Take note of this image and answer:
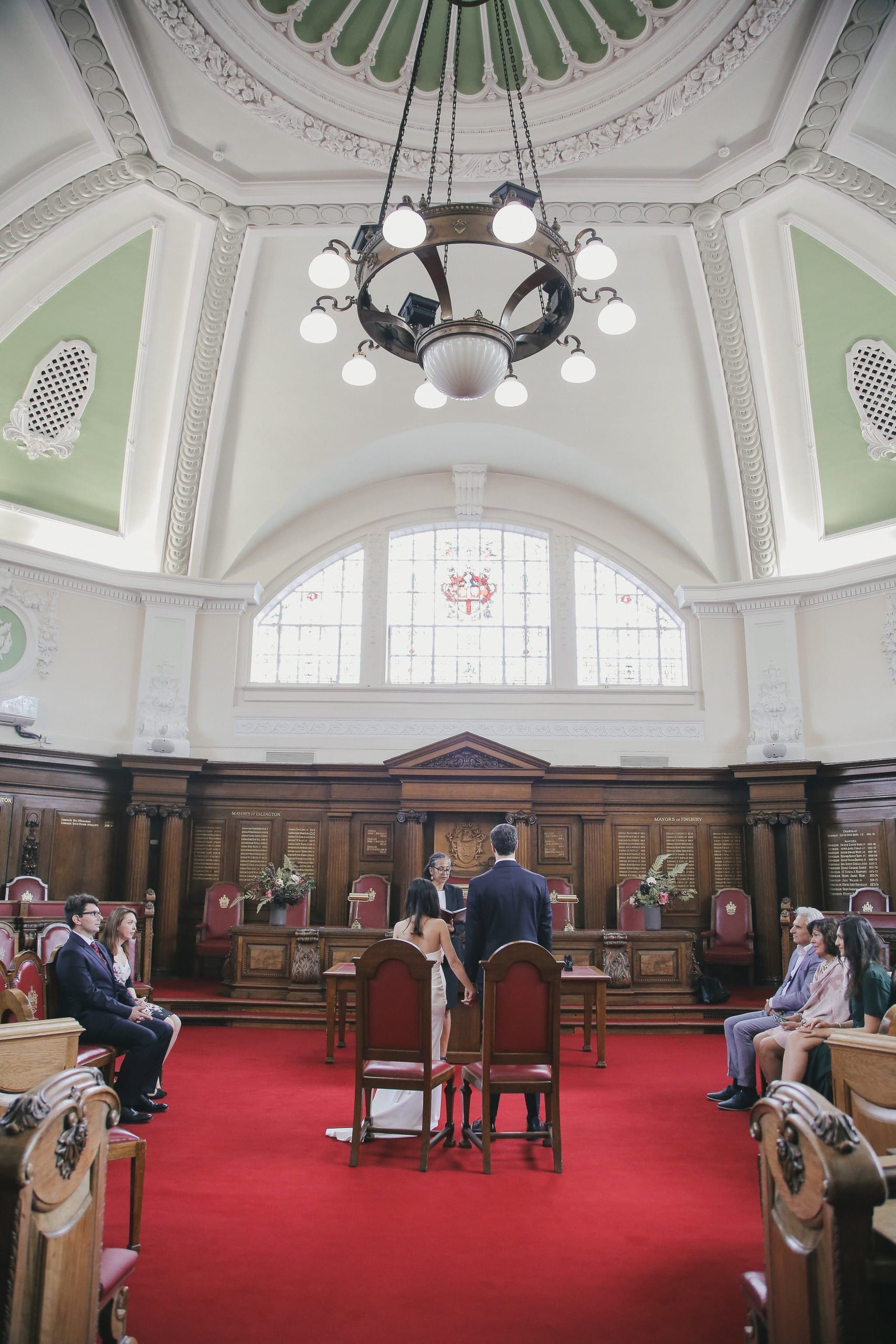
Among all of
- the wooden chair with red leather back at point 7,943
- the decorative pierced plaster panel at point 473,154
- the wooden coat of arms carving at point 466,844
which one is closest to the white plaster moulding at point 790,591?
the wooden coat of arms carving at point 466,844

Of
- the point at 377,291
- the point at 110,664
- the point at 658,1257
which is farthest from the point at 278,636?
the point at 658,1257

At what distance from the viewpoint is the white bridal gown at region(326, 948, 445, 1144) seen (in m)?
5.04

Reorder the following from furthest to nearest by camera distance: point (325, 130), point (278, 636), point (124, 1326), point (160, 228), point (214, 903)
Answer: point (278, 636) → point (214, 903) → point (160, 228) → point (325, 130) → point (124, 1326)

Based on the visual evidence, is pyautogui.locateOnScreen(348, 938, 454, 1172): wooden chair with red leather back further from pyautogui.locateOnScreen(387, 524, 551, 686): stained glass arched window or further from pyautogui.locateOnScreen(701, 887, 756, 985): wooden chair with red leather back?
pyautogui.locateOnScreen(387, 524, 551, 686): stained glass arched window

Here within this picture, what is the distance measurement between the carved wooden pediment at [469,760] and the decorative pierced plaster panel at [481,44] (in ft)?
23.0

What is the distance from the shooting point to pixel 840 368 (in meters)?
10.8

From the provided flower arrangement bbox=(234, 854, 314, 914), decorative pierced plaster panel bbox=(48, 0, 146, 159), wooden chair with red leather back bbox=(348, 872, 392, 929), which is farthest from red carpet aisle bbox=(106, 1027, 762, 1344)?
decorative pierced plaster panel bbox=(48, 0, 146, 159)

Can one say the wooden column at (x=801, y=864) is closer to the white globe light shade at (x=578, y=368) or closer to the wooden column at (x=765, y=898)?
the wooden column at (x=765, y=898)

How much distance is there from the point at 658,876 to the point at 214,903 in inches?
215

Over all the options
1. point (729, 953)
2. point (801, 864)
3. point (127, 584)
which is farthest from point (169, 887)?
point (801, 864)

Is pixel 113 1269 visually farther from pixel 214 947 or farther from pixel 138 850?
pixel 138 850

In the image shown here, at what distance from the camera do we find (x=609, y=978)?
9.01 m

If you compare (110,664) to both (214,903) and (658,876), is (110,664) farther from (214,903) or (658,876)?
(658,876)

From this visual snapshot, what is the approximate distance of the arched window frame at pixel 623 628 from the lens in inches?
496
